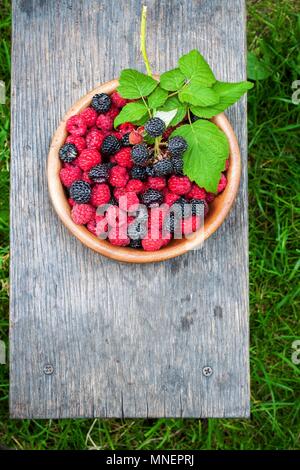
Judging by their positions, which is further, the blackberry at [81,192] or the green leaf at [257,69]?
the green leaf at [257,69]

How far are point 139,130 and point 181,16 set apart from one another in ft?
1.17

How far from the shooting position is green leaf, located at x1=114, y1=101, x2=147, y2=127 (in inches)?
42.2

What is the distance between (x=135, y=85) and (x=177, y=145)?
0.44 feet

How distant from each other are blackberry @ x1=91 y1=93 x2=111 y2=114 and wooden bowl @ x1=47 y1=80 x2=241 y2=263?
0.08ft

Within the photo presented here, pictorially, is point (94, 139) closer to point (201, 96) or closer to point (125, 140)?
point (125, 140)

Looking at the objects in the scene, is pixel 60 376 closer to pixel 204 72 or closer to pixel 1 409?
pixel 1 409

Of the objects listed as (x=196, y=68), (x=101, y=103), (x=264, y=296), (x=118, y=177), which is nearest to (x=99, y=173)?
(x=118, y=177)

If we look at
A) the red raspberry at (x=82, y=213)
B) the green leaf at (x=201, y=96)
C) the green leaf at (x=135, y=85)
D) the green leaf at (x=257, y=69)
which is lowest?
the red raspberry at (x=82, y=213)

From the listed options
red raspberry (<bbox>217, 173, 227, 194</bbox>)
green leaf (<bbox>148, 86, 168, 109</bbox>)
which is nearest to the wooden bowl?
red raspberry (<bbox>217, 173, 227, 194</bbox>)

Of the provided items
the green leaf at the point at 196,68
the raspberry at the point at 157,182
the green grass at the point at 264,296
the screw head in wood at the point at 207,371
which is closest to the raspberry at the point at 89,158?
the raspberry at the point at 157,182

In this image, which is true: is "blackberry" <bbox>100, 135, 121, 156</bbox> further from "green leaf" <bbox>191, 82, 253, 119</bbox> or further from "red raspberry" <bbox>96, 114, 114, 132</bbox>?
"green leaf" <bbox>191, 82, 253, 119</bbox>

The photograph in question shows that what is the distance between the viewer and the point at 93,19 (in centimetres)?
132

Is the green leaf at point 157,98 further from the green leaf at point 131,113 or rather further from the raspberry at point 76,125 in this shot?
the raspberry at point 76,125

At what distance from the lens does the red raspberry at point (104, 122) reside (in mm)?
1145
